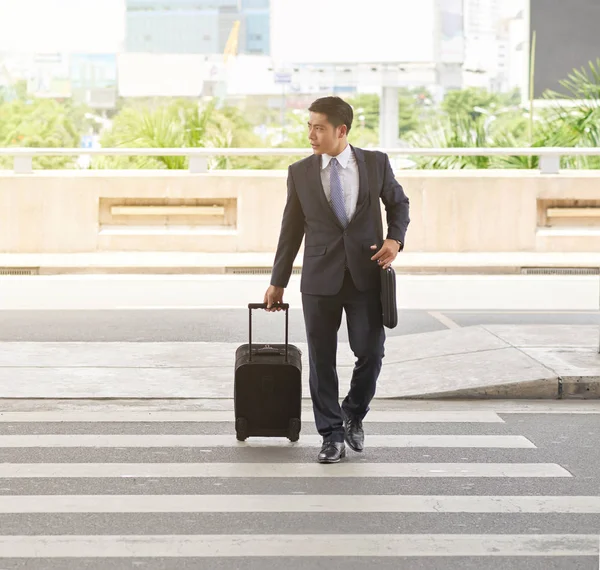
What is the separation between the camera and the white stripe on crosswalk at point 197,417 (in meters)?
7.42

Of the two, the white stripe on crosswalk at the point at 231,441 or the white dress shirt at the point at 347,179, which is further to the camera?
the white stripe on crosswalk at the point at 231,441

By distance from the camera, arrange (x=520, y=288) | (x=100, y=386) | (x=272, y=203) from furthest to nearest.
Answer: (x=272, y=203)
(x=520, y=288)
(x=100, y=386)

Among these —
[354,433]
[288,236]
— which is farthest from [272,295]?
[354,433]

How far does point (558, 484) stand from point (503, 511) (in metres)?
0.61

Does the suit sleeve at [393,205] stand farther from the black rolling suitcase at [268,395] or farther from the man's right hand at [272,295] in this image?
the black rolling suitcase at [268,395]

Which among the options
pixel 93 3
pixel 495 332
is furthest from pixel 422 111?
pixel 495 332

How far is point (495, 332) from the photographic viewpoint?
10.0 metres

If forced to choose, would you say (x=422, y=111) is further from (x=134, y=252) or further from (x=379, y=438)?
(x=379, y=438)

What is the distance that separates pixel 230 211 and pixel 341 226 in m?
10.1

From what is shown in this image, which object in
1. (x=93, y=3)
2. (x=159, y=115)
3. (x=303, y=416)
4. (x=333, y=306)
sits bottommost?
(x=303, y=416)

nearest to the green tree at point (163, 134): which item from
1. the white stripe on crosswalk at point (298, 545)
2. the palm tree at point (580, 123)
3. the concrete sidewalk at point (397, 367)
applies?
the palm tree at point (580, 123)

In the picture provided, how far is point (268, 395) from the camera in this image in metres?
6.59

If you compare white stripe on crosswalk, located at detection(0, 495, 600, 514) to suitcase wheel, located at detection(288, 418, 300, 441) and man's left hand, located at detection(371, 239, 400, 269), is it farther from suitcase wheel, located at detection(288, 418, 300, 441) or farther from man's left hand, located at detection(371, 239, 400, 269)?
man's left hand, located at detection(371, 239, 400, 269)

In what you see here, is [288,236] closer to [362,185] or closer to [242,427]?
[362,185]
